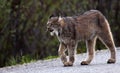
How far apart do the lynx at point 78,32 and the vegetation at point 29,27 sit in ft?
20.5

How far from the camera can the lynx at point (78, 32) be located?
55.4ft

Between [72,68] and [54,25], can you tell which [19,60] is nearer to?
[54,25]

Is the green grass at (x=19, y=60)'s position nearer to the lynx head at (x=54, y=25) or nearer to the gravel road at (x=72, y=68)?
the gravel road at (x=72, y=68)

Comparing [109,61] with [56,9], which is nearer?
[109,61]

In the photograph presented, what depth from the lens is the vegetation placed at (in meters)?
24.5

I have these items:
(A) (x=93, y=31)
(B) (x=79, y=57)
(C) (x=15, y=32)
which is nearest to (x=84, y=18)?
(A) (x=93, y=31)

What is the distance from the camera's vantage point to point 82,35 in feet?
56.6

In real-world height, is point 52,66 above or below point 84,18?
below

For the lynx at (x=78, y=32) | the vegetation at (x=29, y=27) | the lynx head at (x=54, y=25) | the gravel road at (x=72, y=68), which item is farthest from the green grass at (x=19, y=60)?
the lynx head at (x=54, y=25)

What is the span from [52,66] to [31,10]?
339 inches

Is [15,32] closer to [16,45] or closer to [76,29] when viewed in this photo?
[16,45]

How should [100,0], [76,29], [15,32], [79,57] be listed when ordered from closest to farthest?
1. [76,29]
2. [79,57]
3. [15,32]
4. [100,0]

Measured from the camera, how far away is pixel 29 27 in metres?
25.7

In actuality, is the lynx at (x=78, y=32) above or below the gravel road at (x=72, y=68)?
above
